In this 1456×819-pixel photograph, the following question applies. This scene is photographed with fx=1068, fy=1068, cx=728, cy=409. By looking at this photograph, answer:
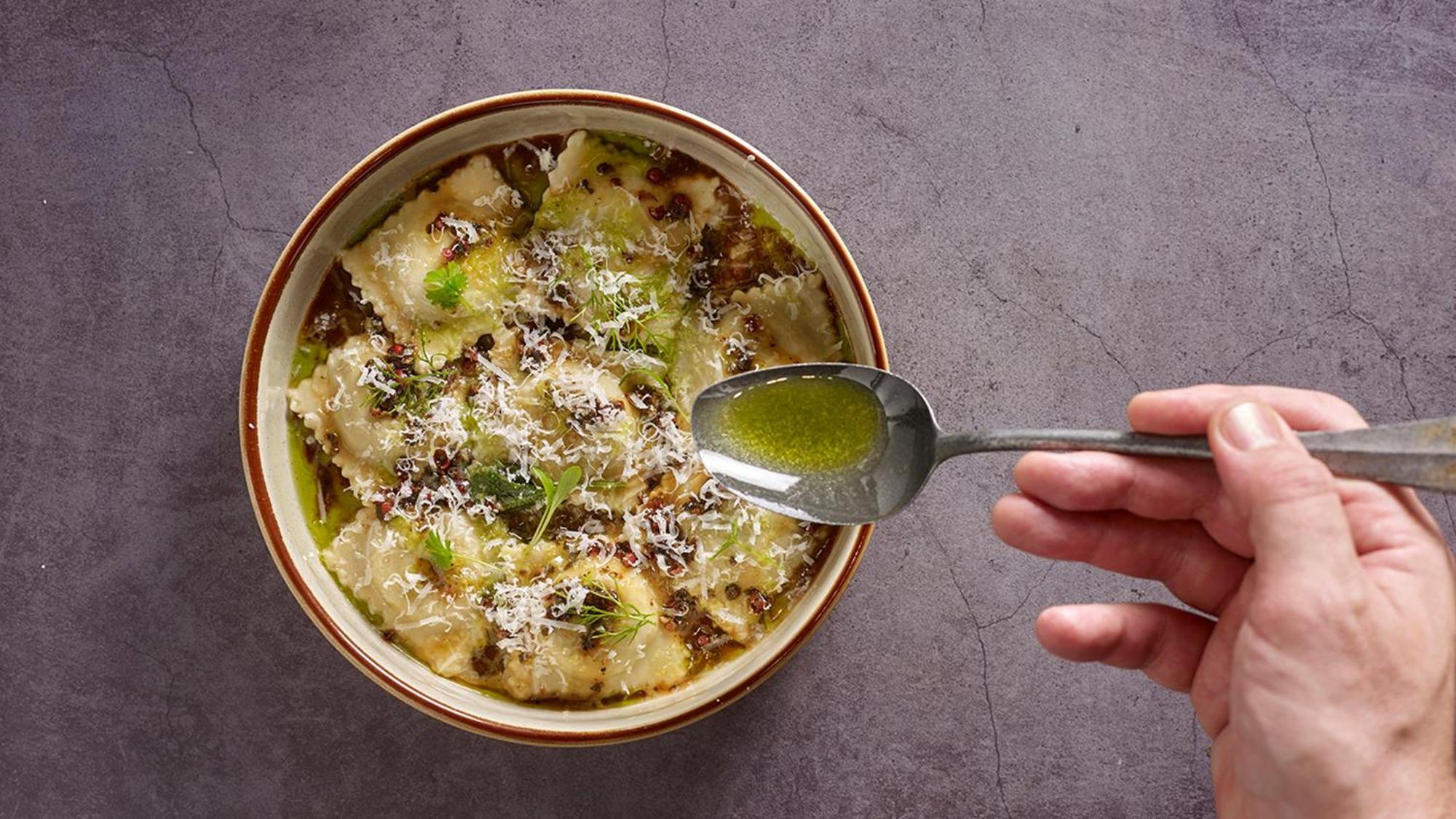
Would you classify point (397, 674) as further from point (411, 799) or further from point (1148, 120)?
point (1148, 120)

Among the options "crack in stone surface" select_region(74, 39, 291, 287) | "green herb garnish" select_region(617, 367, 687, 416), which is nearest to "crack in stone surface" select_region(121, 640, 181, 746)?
"crack in stone surface" select_region(74, 39, 291, 287)

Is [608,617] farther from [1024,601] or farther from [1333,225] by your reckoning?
[1333,225]

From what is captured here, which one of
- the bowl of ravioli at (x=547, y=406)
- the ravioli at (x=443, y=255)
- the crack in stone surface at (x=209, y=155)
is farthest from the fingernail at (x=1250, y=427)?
the crack in stone surface at (x=209, y=155)

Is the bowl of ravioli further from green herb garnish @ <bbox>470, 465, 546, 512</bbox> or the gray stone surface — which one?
the gray stone surface

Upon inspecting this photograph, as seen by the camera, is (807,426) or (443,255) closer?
(807,426)

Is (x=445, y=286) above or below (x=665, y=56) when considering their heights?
below

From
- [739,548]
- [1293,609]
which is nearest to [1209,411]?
[1293,609]

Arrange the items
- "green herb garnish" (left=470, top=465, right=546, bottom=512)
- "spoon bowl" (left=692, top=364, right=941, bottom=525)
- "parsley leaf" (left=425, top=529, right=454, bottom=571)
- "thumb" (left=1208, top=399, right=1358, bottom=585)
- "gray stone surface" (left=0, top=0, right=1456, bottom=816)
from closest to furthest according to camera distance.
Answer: "thumb" (left=1208, top=399, right=1358, bottom=585), "spoon bowl" (left=692, top=364, right=941, bottom=525), "parsley leaf" (left=425, top=529, right=454, bottom=571), "green herb garnish" (left=470, top=465, right=546, bottom=512), "gray stone surface" (left=0, top=0, right=1456, bottom=816)
